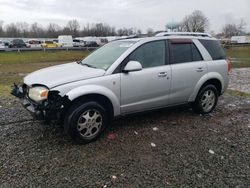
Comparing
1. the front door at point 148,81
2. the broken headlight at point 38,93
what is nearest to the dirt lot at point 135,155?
the front door at point 148,81

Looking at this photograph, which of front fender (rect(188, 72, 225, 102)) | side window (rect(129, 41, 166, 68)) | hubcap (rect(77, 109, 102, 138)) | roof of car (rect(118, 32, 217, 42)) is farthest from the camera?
front fender (rect(188, 72, 225, 102))

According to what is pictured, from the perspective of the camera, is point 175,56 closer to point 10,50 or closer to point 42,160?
point 42,160

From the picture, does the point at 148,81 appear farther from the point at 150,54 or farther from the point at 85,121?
the point at 85,121

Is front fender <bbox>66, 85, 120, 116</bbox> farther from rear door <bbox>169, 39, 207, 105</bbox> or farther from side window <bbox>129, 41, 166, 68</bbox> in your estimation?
rear door <bbox>169, 39, 207, 105</bbox>

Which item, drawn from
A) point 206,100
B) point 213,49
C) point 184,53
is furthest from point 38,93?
point 213,49

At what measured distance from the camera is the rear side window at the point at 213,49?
5359 mm

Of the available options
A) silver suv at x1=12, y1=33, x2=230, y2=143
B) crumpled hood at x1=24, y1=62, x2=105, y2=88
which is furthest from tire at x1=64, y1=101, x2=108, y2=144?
crumpled hood at x1=24, y1=62, x2=105, y2=88

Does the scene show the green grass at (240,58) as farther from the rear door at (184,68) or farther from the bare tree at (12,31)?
the bare tree at (12,31)

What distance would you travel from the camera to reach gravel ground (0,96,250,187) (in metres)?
3.06

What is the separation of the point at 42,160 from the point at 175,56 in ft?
10.1

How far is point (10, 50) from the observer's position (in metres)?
32.6

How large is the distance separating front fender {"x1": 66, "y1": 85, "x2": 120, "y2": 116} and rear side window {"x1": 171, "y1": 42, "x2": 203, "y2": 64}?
1501 millimetres

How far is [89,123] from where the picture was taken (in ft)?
12.8

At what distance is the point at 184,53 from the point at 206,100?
3.97 ft
